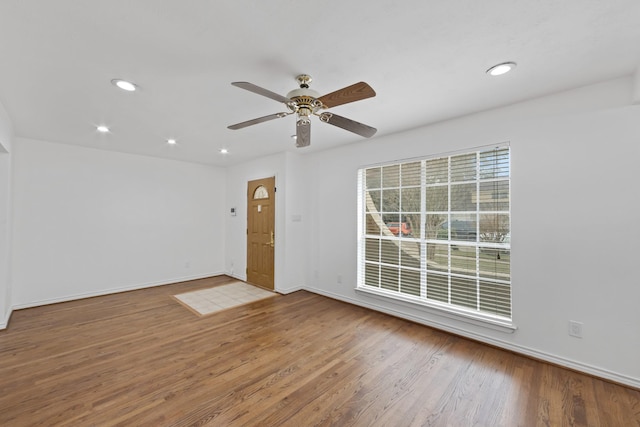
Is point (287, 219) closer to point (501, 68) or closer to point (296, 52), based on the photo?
point (296, 52)

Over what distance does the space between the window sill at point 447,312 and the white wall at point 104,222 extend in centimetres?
374

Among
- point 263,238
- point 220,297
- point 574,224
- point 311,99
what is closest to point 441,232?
point 574,224

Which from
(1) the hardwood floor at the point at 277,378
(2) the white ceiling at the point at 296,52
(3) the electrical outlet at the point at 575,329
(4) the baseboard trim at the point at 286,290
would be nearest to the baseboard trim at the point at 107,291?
(1) the hardwood floor at the point at 277,378

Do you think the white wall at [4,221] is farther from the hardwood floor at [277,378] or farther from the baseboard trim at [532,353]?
the baseboard trim at [532,353]

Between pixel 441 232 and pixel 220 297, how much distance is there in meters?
3.52

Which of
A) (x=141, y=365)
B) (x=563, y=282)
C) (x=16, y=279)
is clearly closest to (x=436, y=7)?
(x=563, y=282)

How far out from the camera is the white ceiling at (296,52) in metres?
1.46

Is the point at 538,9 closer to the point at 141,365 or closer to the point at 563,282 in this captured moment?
the point at 563,282

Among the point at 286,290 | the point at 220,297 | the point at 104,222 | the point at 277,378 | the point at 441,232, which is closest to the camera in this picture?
the point at 277,378

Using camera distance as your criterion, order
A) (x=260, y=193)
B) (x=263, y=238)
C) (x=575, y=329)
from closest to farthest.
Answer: (x=575, y=329), (x=263, y=238), (x=260, y=193)

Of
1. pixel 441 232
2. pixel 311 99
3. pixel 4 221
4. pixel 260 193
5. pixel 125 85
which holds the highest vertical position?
pixel 125 85

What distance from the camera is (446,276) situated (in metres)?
3.24

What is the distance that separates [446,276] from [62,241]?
562cm

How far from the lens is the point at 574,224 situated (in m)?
2.40
